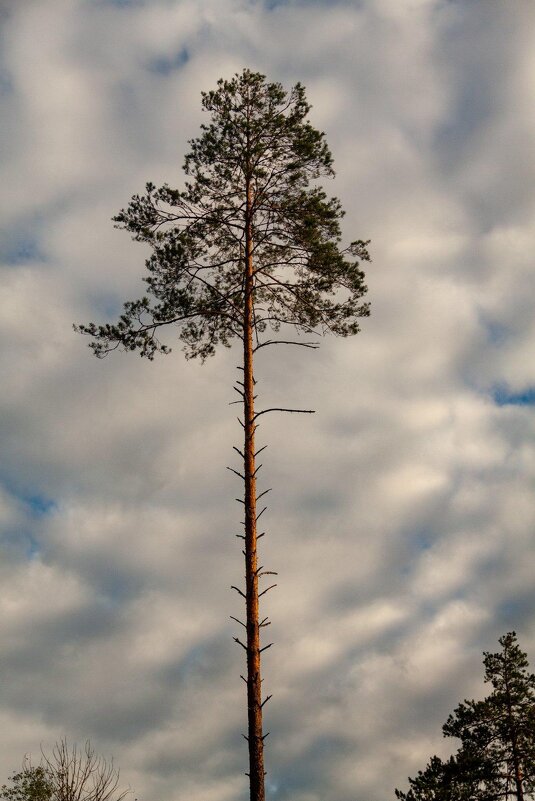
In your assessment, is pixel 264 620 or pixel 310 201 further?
pixel 310 201

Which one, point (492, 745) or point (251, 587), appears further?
point (492, 745)

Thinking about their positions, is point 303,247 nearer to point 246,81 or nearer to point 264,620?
point 246,81

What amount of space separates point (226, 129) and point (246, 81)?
1.34m

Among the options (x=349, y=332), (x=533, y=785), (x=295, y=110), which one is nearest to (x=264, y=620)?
(x=349, y=332)

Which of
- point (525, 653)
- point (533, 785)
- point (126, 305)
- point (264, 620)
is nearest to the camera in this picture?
point (264, 620)

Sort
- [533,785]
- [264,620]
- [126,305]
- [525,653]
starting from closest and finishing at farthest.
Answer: [264,620]
[126,305]
[533,785]
[525,653]

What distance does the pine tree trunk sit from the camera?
13.7 meters

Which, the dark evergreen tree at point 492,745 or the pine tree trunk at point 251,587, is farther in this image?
the dark evergreen tree at point 492,745

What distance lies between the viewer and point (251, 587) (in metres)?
14.7

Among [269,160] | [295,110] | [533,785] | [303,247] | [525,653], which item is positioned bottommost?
[533,785]

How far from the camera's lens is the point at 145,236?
18328 millimetres

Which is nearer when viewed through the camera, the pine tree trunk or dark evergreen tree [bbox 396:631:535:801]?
the pine tree trunk

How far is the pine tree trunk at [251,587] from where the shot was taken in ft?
44.8

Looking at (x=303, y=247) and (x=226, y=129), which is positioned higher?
(x=226, y=129)
